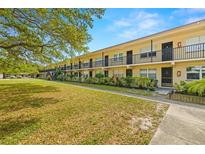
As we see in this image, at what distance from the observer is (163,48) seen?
61.8 ft

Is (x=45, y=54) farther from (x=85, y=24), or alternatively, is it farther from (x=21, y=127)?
(x=21, y=127)

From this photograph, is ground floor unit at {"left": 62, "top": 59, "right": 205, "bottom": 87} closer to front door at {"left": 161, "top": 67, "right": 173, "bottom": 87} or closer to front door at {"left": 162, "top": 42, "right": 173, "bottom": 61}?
front door at {"left": 161, "top": 67, "right": 173, "bottom": 87}

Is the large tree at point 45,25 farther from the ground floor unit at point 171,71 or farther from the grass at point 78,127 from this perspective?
the ground floor unit at point 171,71

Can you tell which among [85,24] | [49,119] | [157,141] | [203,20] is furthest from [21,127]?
[203,20]

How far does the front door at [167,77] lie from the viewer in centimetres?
1799

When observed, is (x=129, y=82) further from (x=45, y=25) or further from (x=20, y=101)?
(x=45, y=25)

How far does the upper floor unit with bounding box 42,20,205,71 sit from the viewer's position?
15.3 m

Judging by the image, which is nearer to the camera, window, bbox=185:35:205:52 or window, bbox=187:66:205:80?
window, bbox=185:35:205:52

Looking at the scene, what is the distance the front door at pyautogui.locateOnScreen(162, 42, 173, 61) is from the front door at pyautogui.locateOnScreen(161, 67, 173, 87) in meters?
1.21

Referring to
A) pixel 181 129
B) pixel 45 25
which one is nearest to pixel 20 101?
pixel 45 25

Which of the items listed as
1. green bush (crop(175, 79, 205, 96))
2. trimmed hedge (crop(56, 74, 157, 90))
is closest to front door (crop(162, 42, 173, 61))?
trimmed hedge (crop(56, 74, 157, 90))

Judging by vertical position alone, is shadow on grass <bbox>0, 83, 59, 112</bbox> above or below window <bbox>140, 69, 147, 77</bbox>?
below

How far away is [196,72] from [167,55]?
348 cm

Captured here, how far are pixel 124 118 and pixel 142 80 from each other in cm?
1073
